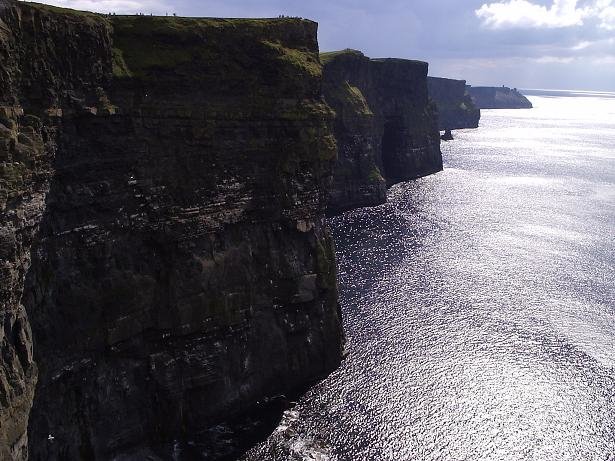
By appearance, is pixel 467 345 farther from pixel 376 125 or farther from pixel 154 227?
pixel 376 125

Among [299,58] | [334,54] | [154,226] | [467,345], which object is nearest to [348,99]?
[334,54]

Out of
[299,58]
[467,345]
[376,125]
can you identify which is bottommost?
[467,345]

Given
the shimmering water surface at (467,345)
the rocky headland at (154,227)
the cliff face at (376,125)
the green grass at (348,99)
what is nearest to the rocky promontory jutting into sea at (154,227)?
the rocky headland at (154,227)

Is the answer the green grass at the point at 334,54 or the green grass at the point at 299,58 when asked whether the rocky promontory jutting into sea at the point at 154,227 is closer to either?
the green grass at the point at 299,58

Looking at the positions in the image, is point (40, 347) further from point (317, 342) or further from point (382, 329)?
point (382, 329)

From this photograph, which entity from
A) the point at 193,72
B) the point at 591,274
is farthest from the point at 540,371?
the point at 193,72

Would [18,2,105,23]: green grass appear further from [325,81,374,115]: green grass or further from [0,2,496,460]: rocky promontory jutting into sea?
[325,81,374,115]: green grass

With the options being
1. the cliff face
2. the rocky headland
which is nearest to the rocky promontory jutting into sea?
the rocky headland
